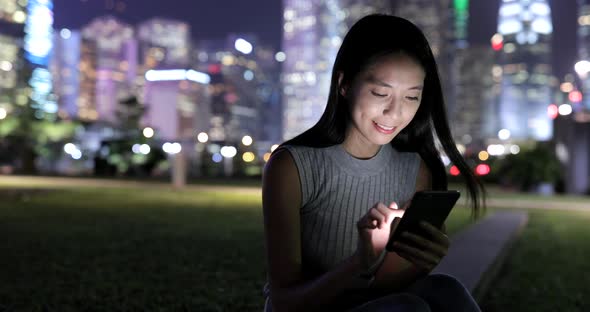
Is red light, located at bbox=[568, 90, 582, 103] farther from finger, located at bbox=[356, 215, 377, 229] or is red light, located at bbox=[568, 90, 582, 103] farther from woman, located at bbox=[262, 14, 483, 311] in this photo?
finger, located at bbox=[356, 215, 377, 229]

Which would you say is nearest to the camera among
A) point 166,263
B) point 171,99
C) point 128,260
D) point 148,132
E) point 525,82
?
point 166,263

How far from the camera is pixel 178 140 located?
25.1 metres

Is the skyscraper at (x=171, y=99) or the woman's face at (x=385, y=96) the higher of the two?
the skyscraper at (x=171, y=99)

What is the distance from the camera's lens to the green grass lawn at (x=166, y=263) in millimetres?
4191

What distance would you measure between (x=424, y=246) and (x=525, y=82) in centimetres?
14101

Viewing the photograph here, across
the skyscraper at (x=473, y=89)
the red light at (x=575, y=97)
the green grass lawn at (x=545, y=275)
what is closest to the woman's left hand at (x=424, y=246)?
the green grass lawn at (x=545, y=275)

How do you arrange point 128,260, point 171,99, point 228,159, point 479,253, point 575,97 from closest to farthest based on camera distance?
1. point 128,260
2. point 479,253
3. point 575,97
4. point 228,159
5. point 171,99

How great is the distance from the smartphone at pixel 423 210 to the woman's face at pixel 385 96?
1.24ft

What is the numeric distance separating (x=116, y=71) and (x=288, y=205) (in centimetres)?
16331

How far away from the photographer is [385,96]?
5.91ft

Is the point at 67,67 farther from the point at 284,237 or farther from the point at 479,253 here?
the point at 284,237

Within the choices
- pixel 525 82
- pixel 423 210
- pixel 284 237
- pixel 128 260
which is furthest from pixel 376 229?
pixel 525 82

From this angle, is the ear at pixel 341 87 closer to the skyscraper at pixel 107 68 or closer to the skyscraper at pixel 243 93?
the skyscraper at pixel 243 93

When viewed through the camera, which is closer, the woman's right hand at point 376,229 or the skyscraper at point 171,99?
the woman's right hand at point 376,229
